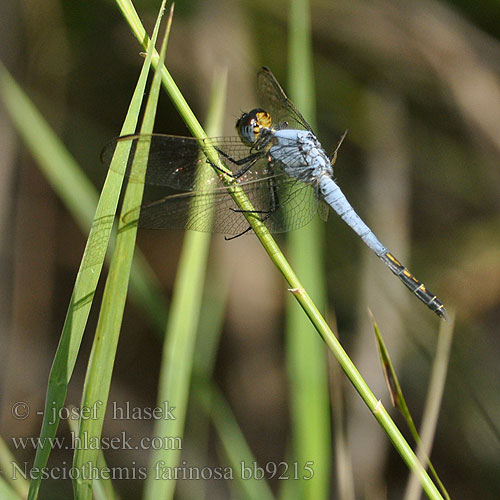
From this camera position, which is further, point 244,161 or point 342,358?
point 244,161

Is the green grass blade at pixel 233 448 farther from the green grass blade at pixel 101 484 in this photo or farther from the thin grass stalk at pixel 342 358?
the thin grass stalk at pixel 342 358

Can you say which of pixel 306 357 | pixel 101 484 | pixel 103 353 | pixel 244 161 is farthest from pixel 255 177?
pixel 101 484

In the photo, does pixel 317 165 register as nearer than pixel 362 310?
Yes

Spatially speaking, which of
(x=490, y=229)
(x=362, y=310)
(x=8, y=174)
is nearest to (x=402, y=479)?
(x=362, y=310)

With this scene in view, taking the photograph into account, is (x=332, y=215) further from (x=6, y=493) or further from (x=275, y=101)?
(x=6, y=493)

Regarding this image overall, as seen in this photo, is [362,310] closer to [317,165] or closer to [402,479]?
[402,479]

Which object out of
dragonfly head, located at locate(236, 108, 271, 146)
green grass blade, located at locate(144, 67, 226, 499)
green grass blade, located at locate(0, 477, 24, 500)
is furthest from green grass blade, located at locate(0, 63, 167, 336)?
green grass blade, located at locate(0, 477, 24, 500)

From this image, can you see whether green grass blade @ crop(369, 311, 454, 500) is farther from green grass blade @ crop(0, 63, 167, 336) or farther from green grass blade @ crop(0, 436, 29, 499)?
green grass blade @ crop(0, 436, 29, 499)
